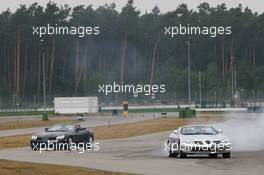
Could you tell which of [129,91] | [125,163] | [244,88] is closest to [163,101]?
[129,91]

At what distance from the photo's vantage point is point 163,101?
113 m

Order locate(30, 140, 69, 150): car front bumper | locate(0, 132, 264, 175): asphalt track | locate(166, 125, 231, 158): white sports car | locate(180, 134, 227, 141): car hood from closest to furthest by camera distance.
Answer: locate(0, 132, 264, 175): asphalt track → locate(166, 125, 231, 158): white sports car → locate(180, 134, 227, 141): car hood → locate(30, 140, 69, 150): car front bumper

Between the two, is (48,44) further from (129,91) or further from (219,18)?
(219,18)

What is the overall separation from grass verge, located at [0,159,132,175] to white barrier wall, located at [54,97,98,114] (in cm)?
7051

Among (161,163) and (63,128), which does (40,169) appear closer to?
(161,163)

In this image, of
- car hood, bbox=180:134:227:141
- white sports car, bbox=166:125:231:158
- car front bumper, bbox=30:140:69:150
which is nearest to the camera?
white sports car, bbox=166:125:231:158

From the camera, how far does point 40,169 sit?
2100 centimetres

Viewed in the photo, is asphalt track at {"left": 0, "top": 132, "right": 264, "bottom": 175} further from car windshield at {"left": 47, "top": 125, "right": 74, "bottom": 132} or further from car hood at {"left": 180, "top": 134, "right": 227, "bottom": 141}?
car windshield at {"left": 47, "top": 125, "right": 74, "bottom": 132}

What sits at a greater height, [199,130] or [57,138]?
[199,130]

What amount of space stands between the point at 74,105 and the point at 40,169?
74.3 meters

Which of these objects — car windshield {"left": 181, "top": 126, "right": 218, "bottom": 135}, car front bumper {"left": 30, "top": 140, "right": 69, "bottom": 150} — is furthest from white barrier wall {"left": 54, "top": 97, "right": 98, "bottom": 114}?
car windshield {"left": 181, "top": 126, "right": 218, "bottom": 135}

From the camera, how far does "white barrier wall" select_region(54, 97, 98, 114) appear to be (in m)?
94.0

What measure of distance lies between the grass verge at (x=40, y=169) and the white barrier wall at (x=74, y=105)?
70506 mm

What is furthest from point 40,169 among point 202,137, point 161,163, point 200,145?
point 202,137
